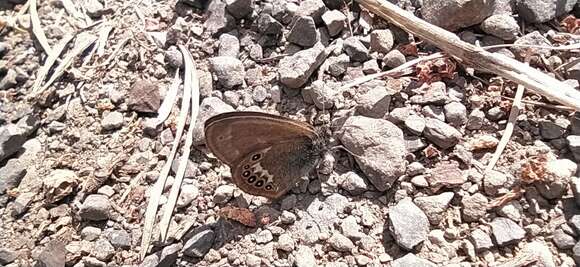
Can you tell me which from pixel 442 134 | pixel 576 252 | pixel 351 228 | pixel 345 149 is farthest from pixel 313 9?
pixel 576 252

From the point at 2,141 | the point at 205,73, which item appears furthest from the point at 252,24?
the point at 2,141

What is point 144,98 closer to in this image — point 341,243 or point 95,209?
point 95,209

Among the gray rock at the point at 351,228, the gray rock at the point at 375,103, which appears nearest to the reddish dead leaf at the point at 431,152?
the gray rock at the point at 375,103

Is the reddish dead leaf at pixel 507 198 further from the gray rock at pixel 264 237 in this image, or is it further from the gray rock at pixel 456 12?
the gray rock at pixel 264 237

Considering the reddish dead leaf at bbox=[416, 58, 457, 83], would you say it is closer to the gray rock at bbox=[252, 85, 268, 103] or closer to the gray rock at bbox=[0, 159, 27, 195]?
the gray rock at bbox=[252, 85, 268, 103]

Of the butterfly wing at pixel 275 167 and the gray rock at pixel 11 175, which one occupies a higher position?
the butterfly wing at pixel 275 167

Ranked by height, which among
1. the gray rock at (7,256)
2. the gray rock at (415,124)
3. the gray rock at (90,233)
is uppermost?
the gray rock at (415,124)

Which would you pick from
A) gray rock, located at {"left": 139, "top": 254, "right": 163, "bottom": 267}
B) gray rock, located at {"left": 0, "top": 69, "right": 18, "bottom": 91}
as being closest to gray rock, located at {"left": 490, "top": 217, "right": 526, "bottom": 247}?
gray rock, located at {"left": 139, "top": 254, "right": 163, "bottom": 267}

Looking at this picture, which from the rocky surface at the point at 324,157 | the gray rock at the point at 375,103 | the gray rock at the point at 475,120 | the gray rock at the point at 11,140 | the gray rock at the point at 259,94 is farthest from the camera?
the gray rock at the point at 11,140
